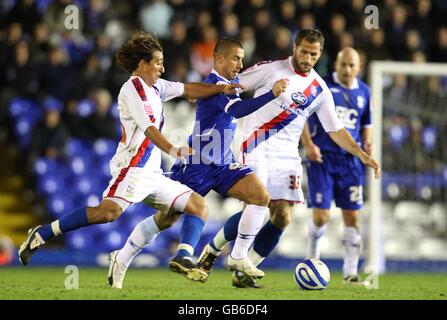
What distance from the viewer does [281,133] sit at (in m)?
9.08

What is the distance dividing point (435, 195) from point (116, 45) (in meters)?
5.77

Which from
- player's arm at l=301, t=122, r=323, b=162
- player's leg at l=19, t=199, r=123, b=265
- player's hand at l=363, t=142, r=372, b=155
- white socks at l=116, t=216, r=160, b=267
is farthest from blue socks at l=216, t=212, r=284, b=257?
player's hand at l=363, t=142, r=372, b=155

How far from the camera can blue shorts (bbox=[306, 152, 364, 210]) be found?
10.4 metres

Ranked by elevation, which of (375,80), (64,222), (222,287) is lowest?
(222,287)

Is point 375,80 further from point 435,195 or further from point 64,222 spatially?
point 64,222

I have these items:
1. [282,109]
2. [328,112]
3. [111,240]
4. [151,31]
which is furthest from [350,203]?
[151,31]

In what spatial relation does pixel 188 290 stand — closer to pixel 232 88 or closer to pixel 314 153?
pixel 232 88

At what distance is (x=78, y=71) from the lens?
15492mm

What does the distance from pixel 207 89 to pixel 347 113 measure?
2.54 meters

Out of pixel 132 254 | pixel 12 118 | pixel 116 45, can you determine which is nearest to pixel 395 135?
pixel 116 45

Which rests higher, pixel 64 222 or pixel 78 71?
pixel 78 71

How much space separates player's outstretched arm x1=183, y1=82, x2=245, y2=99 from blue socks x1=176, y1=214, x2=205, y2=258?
3.46ft

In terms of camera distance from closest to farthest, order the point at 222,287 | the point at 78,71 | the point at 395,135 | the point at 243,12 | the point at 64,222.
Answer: the point at 64,222
the point at 222,287
the point at 395,135
the point at 78,71
the point at 243,12

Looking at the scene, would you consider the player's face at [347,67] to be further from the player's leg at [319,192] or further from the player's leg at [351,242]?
the player's leg at [351,242]
